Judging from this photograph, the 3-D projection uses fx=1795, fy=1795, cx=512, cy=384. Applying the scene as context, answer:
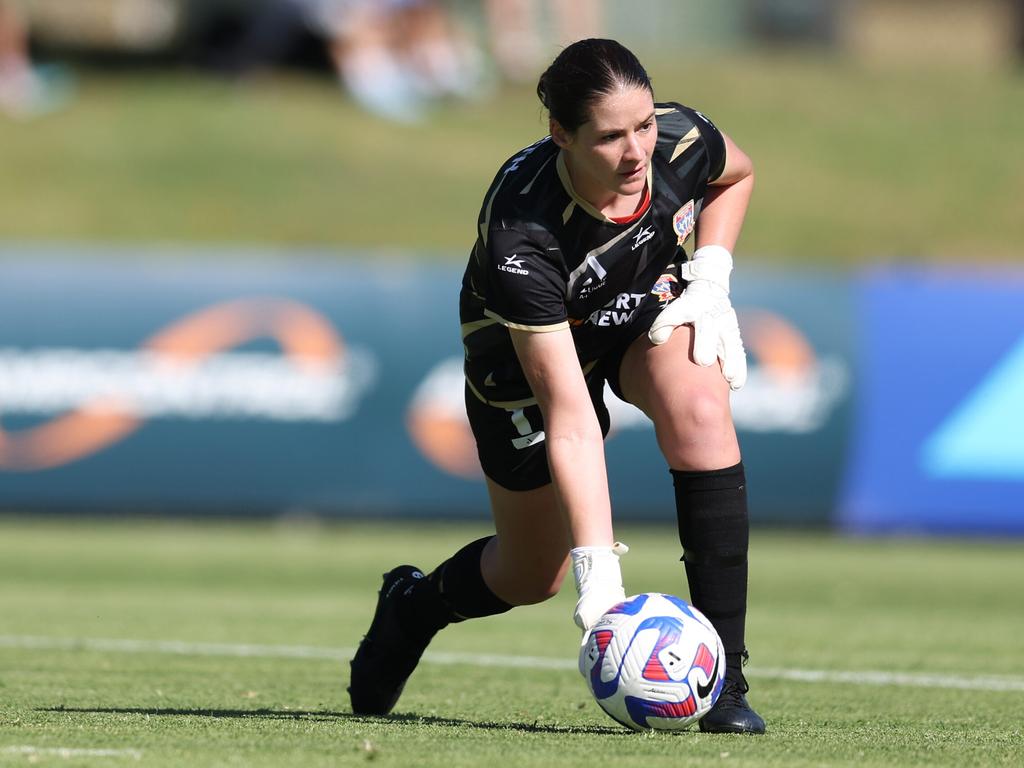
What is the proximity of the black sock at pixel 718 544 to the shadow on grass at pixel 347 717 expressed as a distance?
440mm

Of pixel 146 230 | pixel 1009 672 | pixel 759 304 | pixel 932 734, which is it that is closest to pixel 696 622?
pixel 932 734

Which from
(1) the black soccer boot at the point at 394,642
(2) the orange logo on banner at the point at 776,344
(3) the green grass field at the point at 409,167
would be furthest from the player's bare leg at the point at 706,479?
(3) the green grass field at the point at 409,167

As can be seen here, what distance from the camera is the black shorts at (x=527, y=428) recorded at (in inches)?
217

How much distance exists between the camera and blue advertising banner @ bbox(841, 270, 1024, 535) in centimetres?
1407

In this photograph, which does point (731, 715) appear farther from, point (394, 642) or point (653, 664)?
point (394, 642)

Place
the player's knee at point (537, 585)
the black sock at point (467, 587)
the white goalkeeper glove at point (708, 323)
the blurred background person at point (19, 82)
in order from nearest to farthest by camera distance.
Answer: the white goalkeeper glove at point (708, 323)
the player's knee at point (537, 585)
the black sock at point (467, 587)
the blurred background person at point (19, 82)

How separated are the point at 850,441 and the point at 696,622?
9571 mm

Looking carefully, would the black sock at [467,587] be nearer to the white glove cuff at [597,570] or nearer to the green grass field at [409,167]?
the white glove cuff at [597,570]

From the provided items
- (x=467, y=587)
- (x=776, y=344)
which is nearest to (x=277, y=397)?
(x=776, y=344)

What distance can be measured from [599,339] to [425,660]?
2.66 metres

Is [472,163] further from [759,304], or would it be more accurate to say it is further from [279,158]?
[759,304]

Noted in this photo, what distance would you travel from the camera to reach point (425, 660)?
770cm

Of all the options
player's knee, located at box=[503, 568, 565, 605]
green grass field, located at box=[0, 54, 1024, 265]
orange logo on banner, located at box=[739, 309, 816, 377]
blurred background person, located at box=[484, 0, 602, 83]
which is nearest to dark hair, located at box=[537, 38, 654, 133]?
player's knee, located at box=[503, 568, 565, 605]

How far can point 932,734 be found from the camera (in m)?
5.28
